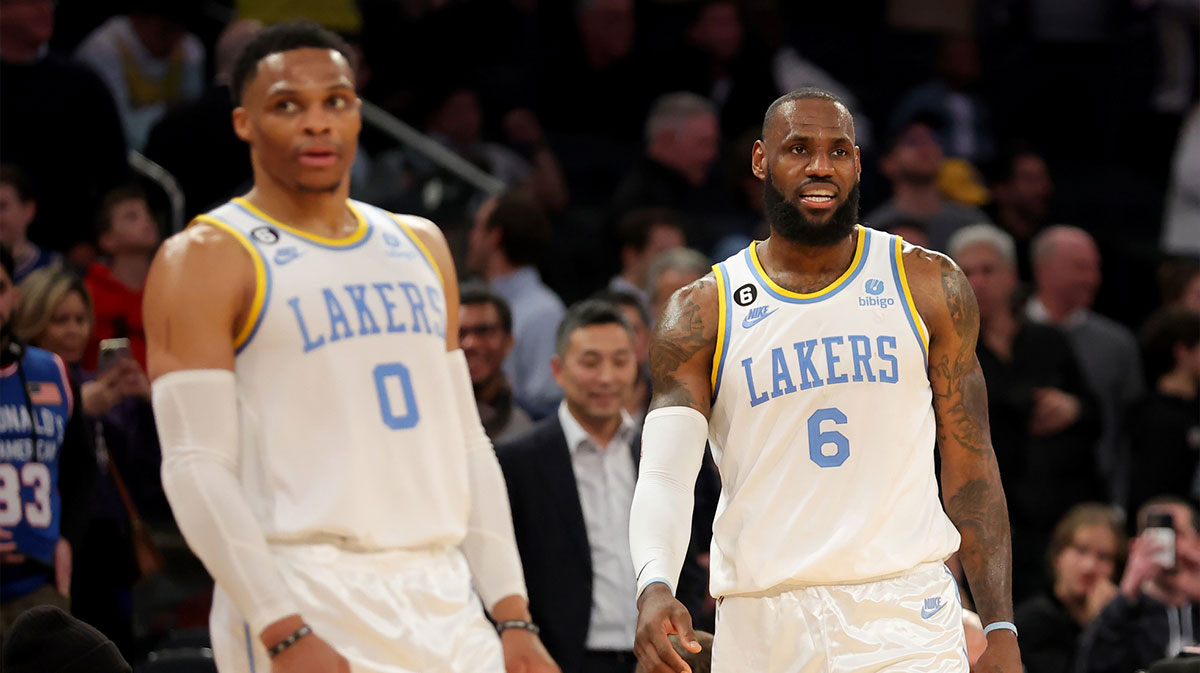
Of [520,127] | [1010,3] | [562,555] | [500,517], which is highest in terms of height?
[1010,3]

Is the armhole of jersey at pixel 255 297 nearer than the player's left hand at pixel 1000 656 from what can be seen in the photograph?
Yes

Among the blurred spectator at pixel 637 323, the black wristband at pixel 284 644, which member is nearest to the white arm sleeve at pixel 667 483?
the black wristband at pixel 284 644

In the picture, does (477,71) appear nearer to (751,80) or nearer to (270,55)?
(751,80)

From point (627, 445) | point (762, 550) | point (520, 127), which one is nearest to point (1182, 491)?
point (627, 445)

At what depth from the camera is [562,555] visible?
6.46m

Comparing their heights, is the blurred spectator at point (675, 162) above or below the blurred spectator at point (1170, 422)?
above

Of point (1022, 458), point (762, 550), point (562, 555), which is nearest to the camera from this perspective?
point (762, 550)

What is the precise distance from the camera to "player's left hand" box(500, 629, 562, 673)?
13.3ft

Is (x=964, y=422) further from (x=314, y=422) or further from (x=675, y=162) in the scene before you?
(x=675, y=162)

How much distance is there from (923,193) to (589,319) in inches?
148

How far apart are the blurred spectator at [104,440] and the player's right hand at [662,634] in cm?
321

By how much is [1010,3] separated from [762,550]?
966 centimetres

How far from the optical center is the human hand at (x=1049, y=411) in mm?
8727

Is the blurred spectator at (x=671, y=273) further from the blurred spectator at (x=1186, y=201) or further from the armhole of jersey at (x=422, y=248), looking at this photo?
the blurred spectator at (x=1186, y=201)
